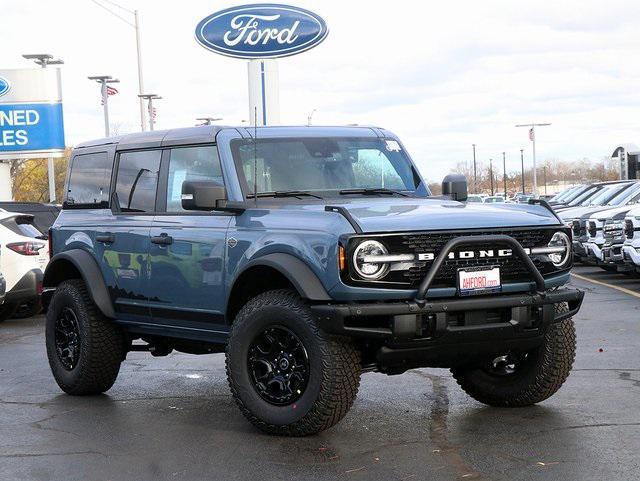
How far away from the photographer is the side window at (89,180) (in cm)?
907

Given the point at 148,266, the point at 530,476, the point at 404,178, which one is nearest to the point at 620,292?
the point at 404,178

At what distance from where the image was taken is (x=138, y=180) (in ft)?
28.5

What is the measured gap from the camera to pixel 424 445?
673 cm

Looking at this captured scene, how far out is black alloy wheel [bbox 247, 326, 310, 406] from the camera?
6.90 m

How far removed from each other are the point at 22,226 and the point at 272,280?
8.64 m

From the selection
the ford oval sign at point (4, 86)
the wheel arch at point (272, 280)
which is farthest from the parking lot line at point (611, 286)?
the ford oval sign at point (4, 86)

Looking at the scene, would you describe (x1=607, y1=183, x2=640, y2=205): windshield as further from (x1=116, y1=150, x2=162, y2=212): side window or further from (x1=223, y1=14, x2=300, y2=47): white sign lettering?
(x1=116, y1=150, x2=162, y2=212): side window

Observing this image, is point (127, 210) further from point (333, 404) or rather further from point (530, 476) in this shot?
point (530, 476)

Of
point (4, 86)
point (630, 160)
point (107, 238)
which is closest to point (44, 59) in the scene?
point (4, 86)

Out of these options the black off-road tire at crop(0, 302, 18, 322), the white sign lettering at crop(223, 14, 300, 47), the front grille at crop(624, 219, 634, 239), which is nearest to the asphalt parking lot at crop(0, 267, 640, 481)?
the black off-road tire at crop(0, 302, 18, 322)

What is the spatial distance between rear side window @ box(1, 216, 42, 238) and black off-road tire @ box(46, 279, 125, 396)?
6.31 metres

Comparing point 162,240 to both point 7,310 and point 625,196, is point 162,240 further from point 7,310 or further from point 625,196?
point 625,196

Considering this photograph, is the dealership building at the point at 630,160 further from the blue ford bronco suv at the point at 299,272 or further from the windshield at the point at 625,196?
the blue ford bronco suv at the point at 299,272

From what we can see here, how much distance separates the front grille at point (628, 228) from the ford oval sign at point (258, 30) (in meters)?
12.9
